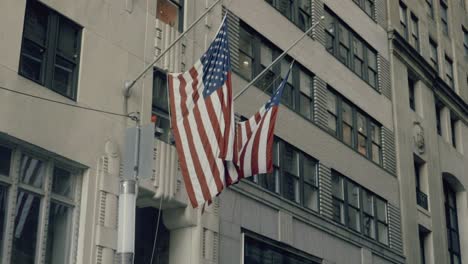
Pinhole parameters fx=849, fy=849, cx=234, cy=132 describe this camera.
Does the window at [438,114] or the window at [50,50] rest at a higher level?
the window at [438,114]

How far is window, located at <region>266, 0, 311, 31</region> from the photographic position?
32.8m

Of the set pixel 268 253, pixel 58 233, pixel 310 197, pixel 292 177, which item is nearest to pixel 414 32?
pixel 310 197

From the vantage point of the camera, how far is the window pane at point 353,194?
34.7 metres

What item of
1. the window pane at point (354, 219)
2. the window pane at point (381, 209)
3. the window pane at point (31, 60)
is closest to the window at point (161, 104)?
the window pane at point (31, 60)

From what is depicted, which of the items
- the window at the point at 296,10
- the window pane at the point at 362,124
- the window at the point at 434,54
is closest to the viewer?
the window at the point at 296,10

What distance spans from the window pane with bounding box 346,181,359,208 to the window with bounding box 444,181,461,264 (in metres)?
12.0

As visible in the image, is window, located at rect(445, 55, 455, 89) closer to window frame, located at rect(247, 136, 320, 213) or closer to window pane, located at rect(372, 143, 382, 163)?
window pane, located at rect(372, 143, 382, 163)

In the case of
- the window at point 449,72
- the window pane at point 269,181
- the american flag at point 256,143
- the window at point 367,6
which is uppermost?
the window at point 449,72

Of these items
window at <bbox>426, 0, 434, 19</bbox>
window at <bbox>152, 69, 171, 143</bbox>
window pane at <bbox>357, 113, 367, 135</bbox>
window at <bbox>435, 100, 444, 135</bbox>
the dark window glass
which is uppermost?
window at <bbox>426, 0, 434, 19</bbox>

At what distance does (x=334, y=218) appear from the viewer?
3291cm

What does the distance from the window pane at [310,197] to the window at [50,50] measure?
1266 cm

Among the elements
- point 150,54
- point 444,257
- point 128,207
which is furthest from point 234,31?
point 444,257

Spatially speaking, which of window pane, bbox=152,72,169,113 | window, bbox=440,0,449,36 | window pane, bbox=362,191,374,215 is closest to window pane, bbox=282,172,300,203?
window pane, bbox=362,191,374,215

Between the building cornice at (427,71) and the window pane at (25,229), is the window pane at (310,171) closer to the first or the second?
the building cornice at (427,71)
